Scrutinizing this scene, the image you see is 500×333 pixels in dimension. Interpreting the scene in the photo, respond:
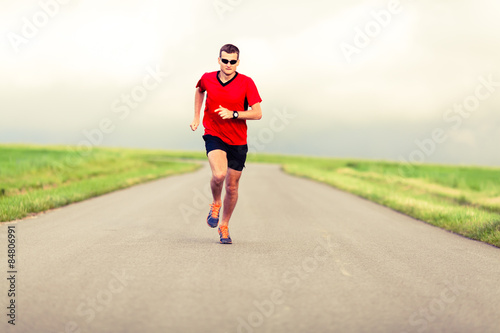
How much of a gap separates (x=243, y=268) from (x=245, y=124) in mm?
2315

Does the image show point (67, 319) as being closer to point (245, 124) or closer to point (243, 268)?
point (243, 268)

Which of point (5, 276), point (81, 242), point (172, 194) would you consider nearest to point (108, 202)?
point (172, 194)

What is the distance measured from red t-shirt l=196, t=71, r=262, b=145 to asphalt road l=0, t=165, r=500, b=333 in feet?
5.15

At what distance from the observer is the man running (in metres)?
6.47

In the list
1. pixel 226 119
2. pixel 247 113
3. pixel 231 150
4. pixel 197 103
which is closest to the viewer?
pixel 247 113

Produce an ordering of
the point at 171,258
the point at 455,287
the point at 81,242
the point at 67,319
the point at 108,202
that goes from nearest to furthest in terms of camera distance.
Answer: the point at 67,319
the point at 455,287
the point at 171,258
the point at 81,242
the point at 108,202

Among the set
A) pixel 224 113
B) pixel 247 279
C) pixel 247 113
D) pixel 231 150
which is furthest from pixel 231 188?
pixel 247 279

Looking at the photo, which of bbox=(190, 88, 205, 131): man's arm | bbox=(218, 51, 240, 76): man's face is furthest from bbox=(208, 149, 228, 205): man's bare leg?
bbox=(218, 51, 240, 76): man's face

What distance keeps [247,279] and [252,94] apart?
9.12ft

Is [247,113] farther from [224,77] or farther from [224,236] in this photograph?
[224,236]

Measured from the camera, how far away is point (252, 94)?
6578mm

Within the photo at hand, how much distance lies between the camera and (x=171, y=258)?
18.6 ft

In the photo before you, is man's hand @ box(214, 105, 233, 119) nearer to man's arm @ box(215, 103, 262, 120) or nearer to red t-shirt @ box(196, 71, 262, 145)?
man's arm @ box(215, 103, 262, 120)

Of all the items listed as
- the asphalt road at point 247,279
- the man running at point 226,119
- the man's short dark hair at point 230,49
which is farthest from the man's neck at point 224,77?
the asphalt road at point 247,279
